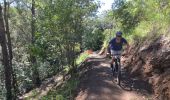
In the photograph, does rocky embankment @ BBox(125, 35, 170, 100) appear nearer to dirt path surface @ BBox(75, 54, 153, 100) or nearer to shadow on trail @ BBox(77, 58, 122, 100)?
dirt path surface @ BBox(75, 54, 153, 100)

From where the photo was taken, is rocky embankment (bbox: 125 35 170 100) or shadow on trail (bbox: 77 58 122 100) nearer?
rocky embankment (bbox: 125 35 170 100)

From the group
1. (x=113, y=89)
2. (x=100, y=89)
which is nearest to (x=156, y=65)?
(x=113, y=89)

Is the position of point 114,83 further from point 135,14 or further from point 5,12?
point 5,12

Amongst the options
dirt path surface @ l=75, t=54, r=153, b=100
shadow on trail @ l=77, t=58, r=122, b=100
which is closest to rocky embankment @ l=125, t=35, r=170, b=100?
dirt path surface @ l=75, t=54, r=153, b=100

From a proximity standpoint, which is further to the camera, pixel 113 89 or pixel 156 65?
pixel 156 65

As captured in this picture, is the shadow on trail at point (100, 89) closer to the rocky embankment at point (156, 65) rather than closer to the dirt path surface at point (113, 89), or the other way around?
the dirt path surface at point (113, 89)

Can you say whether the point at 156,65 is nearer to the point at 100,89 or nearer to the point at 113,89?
the point at 113,89

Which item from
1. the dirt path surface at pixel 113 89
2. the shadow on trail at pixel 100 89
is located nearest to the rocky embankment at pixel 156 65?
the dirt path surface at pixel 113 89

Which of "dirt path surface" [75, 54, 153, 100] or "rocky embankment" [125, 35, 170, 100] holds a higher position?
"rocky embankment" [125, 35, 170, 100]

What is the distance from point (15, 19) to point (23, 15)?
1.08m

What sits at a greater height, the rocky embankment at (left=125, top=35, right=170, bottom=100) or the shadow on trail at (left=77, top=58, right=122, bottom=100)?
the rocky embankment at (left=125, top=35, right=170, bottom=100)

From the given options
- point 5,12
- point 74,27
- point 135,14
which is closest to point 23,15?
point 5,12

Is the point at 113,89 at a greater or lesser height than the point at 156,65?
lesser

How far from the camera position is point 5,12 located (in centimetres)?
2755
